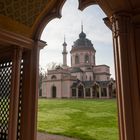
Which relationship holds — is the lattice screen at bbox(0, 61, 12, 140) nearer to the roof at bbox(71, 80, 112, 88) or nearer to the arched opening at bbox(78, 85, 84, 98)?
the roof at bbox(71, 80, 112, 88)

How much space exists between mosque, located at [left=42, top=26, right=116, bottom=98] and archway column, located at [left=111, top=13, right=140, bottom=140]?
105 ft

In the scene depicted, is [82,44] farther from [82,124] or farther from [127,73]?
[127,73]

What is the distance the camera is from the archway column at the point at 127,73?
2104 mm

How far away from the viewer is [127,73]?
2207 millimetres

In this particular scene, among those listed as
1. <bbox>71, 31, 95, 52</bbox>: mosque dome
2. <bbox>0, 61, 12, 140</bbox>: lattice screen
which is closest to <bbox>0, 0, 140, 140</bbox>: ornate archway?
<bbox>0, 61, 12, 140</bbox>: lattice screen

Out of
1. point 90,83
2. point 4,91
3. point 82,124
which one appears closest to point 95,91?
point 90,83

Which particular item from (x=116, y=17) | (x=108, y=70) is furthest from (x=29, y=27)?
(x=108, y=70)

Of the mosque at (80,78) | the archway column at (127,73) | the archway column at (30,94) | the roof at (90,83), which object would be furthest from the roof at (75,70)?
the archway column at (127,73)

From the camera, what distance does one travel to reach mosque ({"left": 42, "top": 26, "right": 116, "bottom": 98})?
115ft

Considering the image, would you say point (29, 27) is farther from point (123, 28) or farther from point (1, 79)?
point (123, 28)

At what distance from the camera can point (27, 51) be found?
425cm

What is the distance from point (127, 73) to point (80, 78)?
41.2 meters

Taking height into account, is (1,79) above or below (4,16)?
below

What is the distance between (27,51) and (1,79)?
3.63ft
